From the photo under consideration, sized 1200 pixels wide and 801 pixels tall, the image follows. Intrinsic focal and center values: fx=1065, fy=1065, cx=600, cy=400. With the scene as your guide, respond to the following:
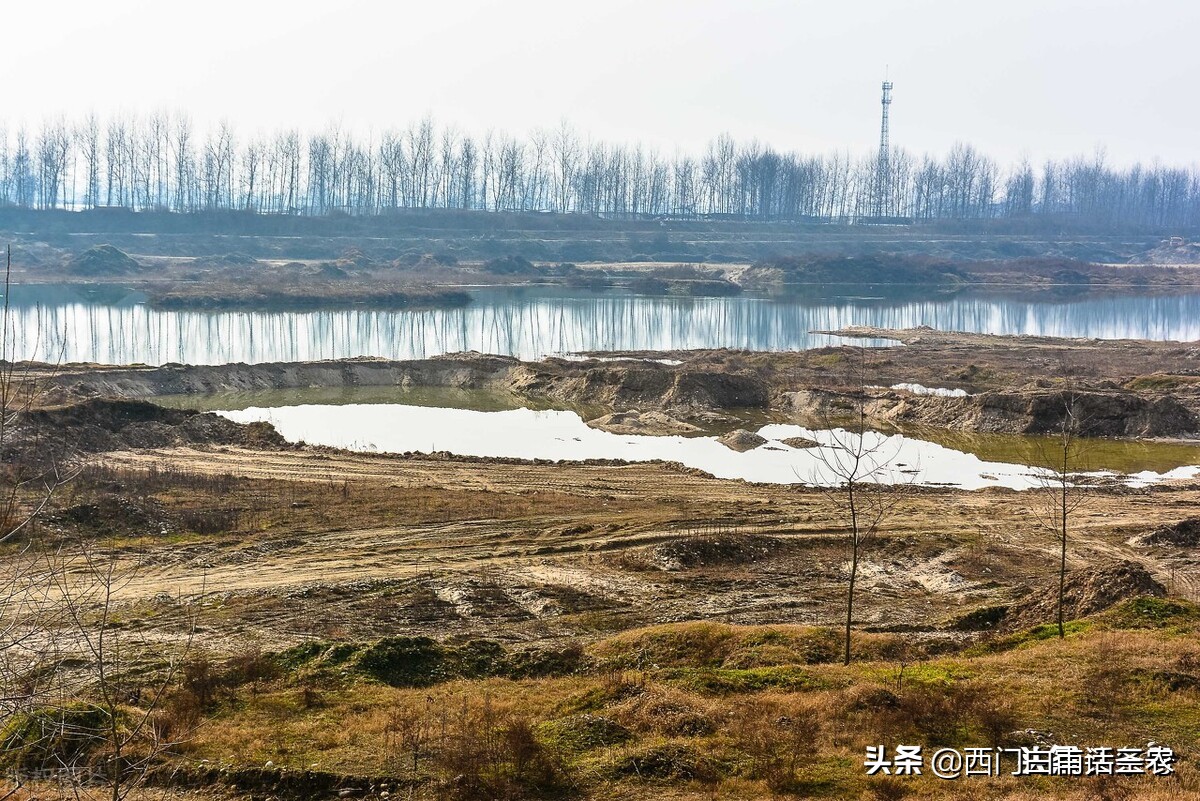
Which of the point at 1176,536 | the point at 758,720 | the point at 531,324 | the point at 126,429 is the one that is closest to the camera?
the point at 758,720

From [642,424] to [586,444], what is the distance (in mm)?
3580

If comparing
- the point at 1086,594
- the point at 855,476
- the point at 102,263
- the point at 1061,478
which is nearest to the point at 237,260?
the point at 102,263

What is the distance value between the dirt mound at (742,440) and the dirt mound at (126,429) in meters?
14.5

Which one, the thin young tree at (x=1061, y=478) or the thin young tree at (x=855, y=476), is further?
the thin young tree at (x=1061, y=478)

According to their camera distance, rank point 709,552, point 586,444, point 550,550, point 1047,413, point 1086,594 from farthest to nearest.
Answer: point 1047,413, point 586,444, point 550,550, point 709,552, point 1086,594

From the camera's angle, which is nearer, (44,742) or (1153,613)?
(44,742)

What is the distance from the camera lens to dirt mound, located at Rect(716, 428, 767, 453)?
3534cm

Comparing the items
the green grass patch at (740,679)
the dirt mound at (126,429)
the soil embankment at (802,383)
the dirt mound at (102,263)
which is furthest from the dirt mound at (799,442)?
the dirt mound at (102,263)

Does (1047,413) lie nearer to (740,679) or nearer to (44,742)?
(740,679)

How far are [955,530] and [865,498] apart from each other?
2.32m

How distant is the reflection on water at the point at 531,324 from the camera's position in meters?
56.8

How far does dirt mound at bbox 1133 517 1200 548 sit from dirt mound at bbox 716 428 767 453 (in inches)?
558

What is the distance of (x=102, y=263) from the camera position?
3605 inches

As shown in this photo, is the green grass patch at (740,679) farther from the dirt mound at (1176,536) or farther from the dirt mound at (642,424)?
the dirt mound at (642,424)
